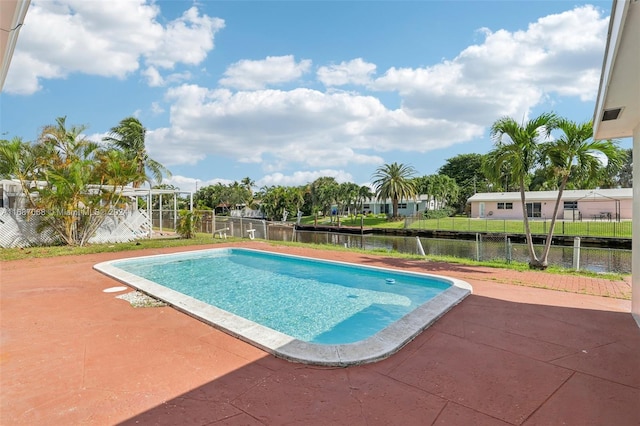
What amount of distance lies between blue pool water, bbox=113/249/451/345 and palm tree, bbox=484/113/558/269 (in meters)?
3.99

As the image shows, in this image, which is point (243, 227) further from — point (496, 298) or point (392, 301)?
point (496, 298)

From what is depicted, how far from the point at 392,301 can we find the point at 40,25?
753cm

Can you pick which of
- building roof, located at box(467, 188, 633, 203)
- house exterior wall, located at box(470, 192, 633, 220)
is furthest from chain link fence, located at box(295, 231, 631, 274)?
building roof, located at box(467, 188, 633, 203)

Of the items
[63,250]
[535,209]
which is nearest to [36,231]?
[63,250]

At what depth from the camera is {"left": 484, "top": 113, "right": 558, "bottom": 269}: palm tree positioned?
8477mm

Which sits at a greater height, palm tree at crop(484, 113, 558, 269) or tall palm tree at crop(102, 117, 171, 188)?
tall palm tree at crop(102, 117, 171, 188)

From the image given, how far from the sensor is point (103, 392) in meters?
2.91

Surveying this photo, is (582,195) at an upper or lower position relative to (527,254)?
upper

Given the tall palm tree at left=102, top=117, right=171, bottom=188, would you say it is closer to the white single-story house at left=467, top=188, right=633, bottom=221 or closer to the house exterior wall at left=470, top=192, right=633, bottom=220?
the white single-story house at left=467, top=188, right=633, bottom=221

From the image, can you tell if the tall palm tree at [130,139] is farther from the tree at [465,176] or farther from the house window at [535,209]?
the tree at [465,176]

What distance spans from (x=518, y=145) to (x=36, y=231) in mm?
17304

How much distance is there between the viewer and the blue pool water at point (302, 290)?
5773 mm

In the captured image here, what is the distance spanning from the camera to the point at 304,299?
7242mm

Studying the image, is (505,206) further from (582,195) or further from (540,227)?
(540,227)
